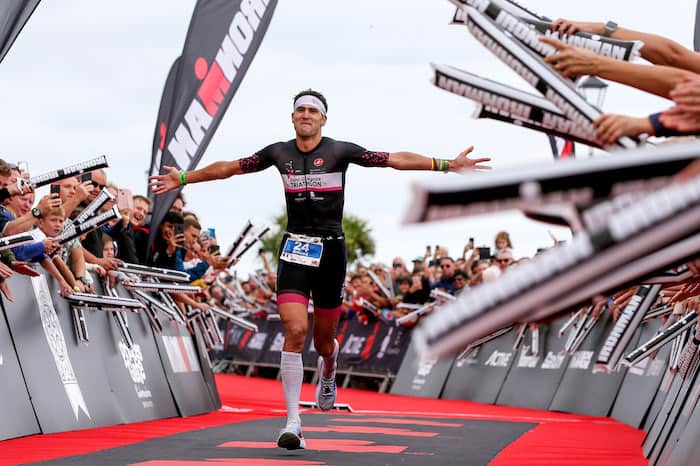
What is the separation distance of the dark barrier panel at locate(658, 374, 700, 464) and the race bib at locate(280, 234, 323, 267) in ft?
9.29

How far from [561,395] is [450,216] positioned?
1344 cm

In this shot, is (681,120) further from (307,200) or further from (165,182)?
(165,182)

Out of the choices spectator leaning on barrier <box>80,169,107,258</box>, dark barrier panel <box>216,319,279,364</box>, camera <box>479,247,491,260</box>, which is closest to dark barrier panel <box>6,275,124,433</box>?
spectator leaning on barrier <box>80,169,107,258</box>

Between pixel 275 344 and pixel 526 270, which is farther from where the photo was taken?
pixel 275 344

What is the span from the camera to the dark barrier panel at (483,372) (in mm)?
17484

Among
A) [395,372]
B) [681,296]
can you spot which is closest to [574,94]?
[681,296]

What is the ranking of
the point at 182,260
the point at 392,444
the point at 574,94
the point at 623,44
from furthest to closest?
the point at 182,260 → the point at 392,444 → the point at 623,44 → the point at 574,94

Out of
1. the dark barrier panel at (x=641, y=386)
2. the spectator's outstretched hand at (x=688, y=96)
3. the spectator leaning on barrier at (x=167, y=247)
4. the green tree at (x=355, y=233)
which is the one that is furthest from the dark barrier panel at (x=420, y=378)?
the green tree at (x=355, y=233)

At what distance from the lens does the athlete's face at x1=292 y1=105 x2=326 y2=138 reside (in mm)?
8422

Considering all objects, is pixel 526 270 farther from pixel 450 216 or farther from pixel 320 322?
pixel 320 322

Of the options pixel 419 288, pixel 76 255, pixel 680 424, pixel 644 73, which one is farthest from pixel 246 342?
pixel 644 73

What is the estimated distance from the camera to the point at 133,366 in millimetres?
10766

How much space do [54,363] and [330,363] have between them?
2232mm

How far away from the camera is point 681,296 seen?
5.26 meters
